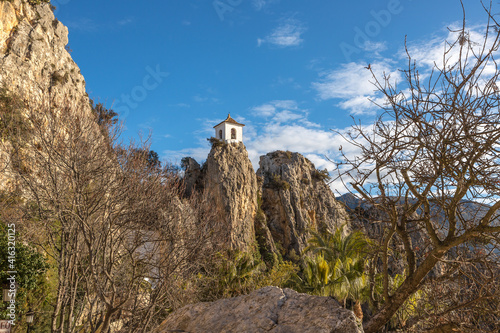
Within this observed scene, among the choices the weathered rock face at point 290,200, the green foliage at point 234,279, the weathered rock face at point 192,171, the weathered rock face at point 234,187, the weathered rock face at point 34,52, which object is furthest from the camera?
the weathered rock face at point 290,200

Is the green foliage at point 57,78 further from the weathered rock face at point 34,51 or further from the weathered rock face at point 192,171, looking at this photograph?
the weathered rock face at point 192,171

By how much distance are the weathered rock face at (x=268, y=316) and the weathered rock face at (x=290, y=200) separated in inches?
1364

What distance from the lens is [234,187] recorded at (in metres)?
36.7

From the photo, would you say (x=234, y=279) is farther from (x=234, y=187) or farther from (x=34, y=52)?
(x=34, y=52)

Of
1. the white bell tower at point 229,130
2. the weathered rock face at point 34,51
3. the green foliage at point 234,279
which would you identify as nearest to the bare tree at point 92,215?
the green foliage at point 234,279

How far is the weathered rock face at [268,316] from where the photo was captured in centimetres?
278

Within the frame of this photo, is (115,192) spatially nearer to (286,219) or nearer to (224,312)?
(224,312)

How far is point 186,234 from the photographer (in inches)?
365

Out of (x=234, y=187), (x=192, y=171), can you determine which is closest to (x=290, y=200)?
(x=234, y=187)

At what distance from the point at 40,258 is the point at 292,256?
29.1 metres

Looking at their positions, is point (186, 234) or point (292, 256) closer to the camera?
point (186, 234)

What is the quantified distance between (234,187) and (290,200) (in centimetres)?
853

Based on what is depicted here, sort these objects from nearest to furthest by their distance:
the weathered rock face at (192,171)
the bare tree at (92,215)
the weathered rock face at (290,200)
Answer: the bare tree at (92,215)
the weathered rock face at (192,171)
the weathered rock face at (290,200)

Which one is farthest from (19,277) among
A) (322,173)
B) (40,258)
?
(322,173)
